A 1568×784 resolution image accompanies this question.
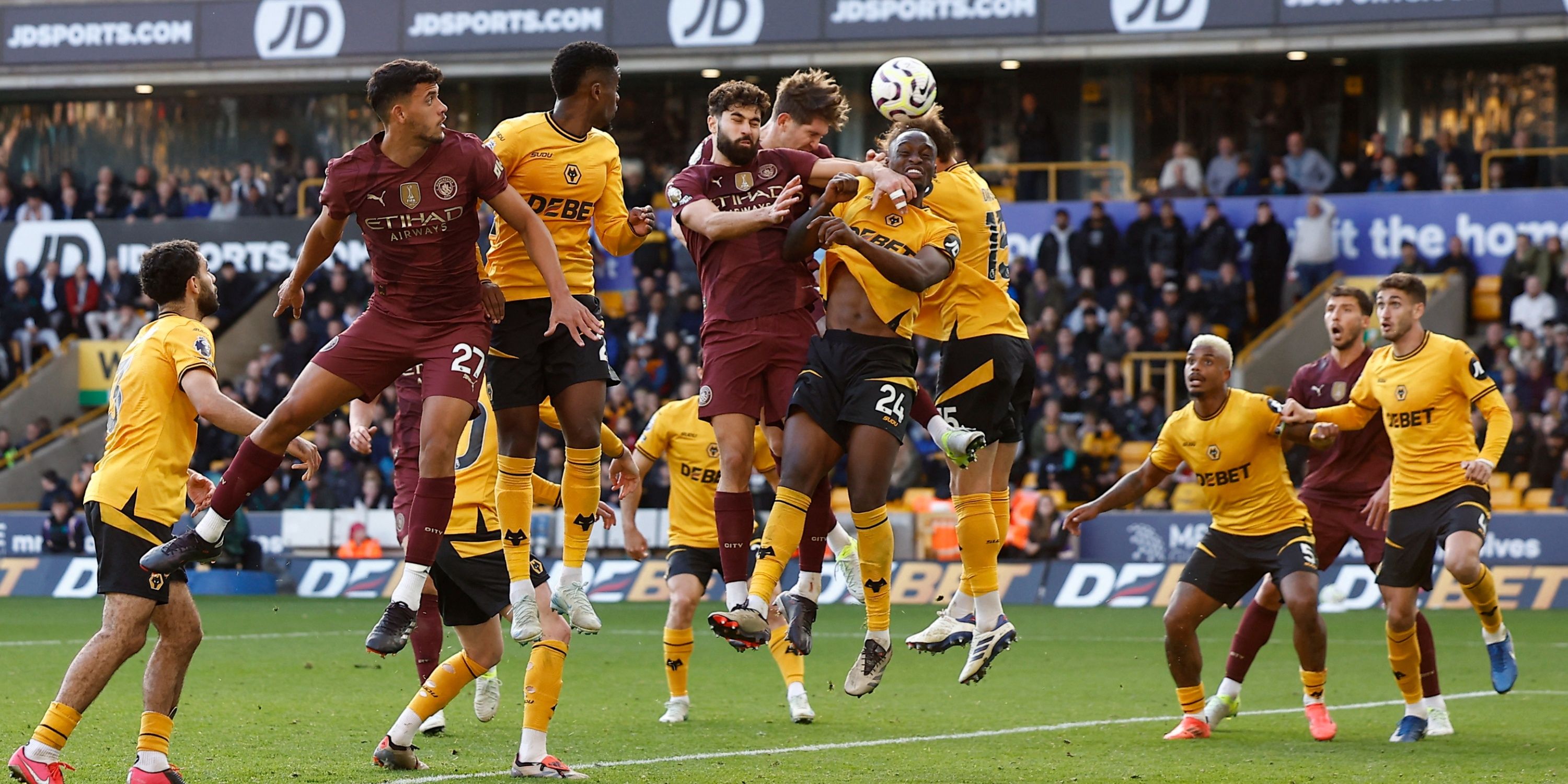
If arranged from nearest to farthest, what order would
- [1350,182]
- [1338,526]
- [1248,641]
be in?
[1248,641] → [1338,526] → [1350,182]

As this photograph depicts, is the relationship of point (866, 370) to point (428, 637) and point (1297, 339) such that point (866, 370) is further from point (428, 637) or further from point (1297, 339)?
point (1297, 339)

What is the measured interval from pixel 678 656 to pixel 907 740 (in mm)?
1874

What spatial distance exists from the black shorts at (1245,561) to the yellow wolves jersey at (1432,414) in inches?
26.8

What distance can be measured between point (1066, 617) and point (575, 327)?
41.8 ft

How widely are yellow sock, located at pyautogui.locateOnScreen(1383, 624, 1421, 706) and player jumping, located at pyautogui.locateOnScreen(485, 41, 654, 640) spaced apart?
4.89 meters

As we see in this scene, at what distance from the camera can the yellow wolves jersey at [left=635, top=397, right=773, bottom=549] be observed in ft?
41.0

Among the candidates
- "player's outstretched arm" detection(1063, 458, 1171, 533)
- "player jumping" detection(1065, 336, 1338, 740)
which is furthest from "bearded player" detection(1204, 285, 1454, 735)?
"player's outstretched arm" detection(1063, 458, 1171, 533)

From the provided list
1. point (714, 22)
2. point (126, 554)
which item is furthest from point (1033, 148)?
point (126, 554)

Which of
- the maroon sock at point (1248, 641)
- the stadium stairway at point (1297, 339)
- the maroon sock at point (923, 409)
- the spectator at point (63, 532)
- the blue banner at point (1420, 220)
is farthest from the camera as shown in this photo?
A: the blue banner at point (1420, 220)

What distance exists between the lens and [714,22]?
27.9 meters

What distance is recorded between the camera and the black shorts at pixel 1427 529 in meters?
10.8

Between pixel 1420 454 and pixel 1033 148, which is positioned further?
pixel 1033 148

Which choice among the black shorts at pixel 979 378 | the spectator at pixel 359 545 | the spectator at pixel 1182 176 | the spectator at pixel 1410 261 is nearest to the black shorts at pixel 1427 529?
the black shorts at pixel 979 378

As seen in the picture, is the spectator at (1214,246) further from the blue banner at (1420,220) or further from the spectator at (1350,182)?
the spectator at (1350,182)
